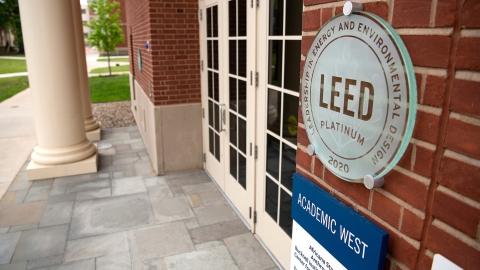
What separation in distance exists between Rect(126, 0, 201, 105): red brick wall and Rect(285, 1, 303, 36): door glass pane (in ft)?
9.45

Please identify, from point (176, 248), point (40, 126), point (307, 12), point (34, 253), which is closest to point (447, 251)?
point (307, 12)

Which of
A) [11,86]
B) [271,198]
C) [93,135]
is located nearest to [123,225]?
[271,198]

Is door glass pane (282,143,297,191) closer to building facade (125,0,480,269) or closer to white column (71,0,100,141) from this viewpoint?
building facade (125,0,480,269)

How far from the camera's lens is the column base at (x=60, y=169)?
572 cm

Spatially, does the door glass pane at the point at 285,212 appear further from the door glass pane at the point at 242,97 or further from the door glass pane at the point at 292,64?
the door glass pane at the point at 242,97

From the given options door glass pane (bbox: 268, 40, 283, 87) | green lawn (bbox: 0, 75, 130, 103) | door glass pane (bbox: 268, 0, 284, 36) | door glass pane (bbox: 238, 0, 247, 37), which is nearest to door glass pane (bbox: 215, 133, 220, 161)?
door glass pane (bbox: 238, 0, 247, 37)

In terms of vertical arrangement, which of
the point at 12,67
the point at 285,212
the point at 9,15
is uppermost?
the point at 9,15

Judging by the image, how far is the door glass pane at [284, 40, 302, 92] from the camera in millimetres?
2887

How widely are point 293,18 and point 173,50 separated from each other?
305 cm

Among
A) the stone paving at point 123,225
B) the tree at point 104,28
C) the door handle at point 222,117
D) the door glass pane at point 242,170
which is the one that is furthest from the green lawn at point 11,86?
the door glass pane at point 242,170

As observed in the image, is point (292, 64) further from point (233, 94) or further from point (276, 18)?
point (233, 94)

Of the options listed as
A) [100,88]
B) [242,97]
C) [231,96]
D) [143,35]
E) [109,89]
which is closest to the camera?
[242,97]

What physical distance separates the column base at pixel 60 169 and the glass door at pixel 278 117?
3.45 meters

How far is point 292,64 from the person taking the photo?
2977 mm
